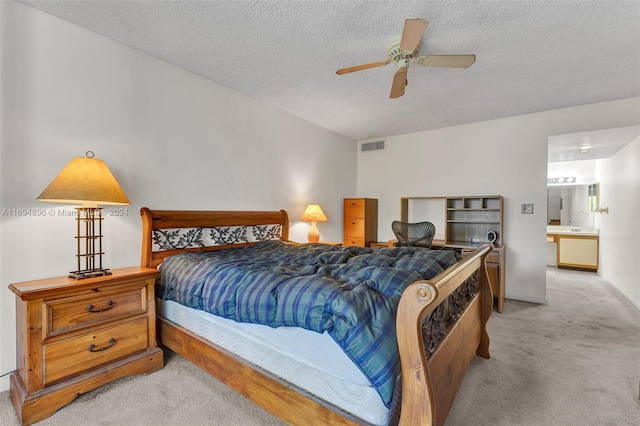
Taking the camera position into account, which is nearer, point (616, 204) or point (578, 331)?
point (578, 331)

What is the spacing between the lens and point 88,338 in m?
1.93

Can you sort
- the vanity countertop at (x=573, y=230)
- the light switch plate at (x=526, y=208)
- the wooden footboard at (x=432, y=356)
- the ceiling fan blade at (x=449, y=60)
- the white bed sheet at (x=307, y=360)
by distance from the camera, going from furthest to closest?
the vanity countertop at (x=573, y=230) < the light switch plate at (x=526, y=208) < the ceiling fan blade at (x=449, y=60) < the white bed sheet at (x=307, y=360) < the wooden footboard at (x=432, y=356)

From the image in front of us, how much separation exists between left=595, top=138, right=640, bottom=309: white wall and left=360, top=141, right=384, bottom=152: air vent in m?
3.51

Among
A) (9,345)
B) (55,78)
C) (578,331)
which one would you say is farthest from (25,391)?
(578,331)

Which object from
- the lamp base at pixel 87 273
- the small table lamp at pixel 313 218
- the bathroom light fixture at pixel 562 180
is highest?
the bathroom light fixture at pixel 562 180

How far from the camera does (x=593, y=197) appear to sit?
6.08 meters

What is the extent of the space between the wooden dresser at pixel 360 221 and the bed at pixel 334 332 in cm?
252

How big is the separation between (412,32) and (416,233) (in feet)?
9.00

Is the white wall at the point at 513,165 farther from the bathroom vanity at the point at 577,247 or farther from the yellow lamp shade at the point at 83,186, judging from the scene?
the yellow lamp shade at the point at 83,186

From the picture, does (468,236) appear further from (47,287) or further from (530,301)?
(47,287)

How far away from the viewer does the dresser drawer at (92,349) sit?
1788 mm

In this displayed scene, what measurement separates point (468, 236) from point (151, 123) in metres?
4.62

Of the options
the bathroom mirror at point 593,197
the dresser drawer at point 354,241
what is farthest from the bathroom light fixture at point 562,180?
the dresser drawer at point 354,241

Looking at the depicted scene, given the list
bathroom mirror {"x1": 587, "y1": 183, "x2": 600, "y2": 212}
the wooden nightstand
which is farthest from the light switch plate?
the wooden nightstand
